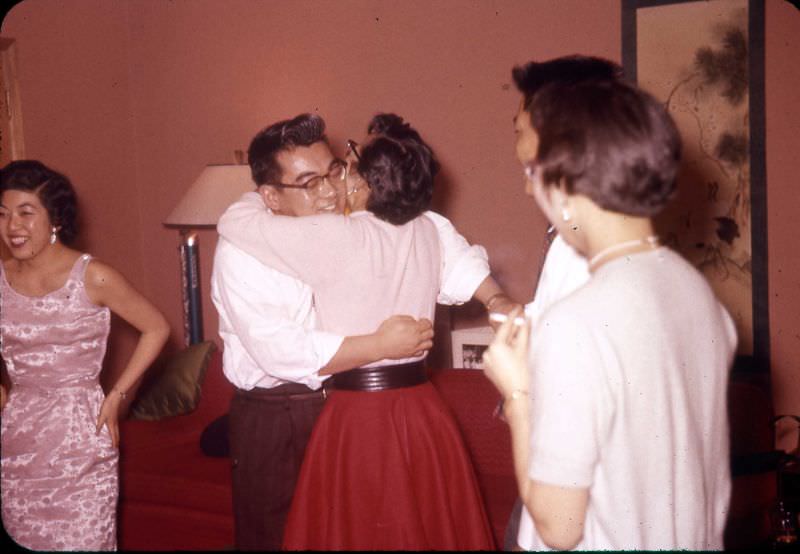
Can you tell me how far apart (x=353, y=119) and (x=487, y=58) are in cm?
78

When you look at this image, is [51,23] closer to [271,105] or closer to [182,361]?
[271,105]

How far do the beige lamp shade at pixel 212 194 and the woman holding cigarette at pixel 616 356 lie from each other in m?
3.07

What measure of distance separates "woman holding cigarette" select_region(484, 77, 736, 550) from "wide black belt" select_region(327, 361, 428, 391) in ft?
2.65

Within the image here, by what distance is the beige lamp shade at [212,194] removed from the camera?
4.14 metres

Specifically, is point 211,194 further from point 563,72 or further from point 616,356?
point 616,356

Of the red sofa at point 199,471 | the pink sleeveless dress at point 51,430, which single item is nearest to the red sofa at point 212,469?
the red sofa at point 199,471

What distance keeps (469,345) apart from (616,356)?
252 centimetres

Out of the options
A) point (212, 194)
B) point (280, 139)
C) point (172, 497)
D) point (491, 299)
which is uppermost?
point (280, 139)

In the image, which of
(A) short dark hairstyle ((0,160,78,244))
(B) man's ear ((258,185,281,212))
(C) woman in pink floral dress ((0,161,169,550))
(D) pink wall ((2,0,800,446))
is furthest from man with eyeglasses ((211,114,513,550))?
(D) pink wall ((2,0,800,446))

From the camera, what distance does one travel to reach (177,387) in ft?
14.1

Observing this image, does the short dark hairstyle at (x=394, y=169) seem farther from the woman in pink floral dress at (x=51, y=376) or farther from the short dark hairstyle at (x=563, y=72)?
the woman in pink floral dress at (x=51, y=376)

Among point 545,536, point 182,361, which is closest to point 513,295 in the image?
point 182,361

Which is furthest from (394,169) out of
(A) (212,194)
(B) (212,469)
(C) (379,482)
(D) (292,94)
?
(D) (292,94)

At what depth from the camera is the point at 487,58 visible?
376 cm
